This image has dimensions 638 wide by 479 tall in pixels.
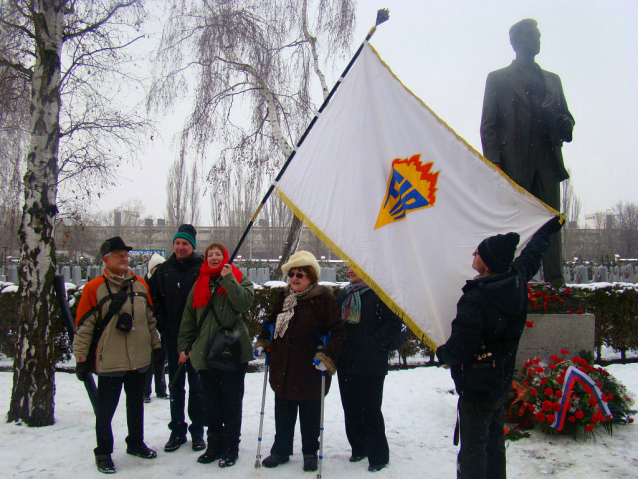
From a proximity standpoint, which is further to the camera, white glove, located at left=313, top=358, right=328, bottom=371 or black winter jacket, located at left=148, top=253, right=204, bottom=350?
black winter jacket, located at left=148, top=253, right=204, bottom=350

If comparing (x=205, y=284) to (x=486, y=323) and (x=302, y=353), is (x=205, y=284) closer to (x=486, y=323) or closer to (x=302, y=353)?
(x=302, y=353)

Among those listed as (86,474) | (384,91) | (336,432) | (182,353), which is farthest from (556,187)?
(86,474)

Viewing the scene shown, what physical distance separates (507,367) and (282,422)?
177 centimetres

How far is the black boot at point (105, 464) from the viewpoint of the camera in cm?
345

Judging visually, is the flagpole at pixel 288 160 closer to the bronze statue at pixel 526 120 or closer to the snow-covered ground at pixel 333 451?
the snow-covered ground at pixel 333 451

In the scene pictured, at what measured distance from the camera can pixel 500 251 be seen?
2.58m

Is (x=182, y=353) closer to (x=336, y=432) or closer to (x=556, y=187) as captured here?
(x=336, y=432)

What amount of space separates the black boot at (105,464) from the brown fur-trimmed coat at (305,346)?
132 cm

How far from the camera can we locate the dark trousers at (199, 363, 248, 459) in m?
3.64

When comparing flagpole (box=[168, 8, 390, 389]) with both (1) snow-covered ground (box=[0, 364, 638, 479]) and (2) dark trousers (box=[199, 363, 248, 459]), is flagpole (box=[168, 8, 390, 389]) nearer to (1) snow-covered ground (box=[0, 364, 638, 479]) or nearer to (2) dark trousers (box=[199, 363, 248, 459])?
(2) dark trousers (box=[199, 363, 248, 459])

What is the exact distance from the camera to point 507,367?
2.70 m

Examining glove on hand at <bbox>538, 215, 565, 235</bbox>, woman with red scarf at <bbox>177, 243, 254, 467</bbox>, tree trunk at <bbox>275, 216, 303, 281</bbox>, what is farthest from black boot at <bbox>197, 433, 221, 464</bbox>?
tree trunk at <bbox>275, 216, 303, 281</bbox>

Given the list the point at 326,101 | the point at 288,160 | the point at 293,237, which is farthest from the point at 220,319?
the point at 293,237

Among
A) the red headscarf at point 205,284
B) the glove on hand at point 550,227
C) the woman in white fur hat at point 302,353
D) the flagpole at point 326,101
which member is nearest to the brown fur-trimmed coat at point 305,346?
the woman in white fur hat at point 302,353
